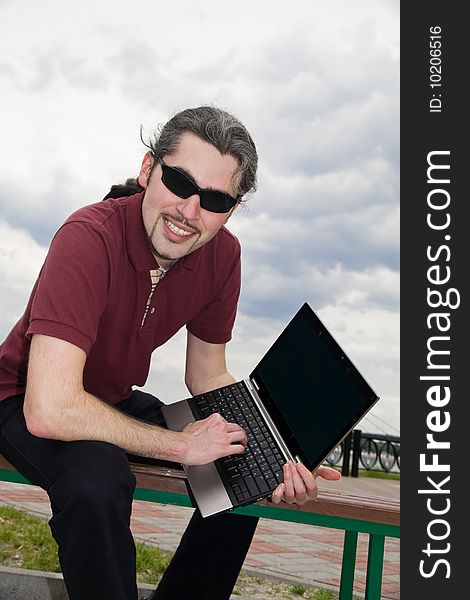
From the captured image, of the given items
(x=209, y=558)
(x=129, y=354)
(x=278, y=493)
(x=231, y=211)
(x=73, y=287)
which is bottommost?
(x=209, y=558)

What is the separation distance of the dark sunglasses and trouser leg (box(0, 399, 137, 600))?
0.97 metres

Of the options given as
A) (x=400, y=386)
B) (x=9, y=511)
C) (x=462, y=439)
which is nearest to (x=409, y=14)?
(x=400, y=386)

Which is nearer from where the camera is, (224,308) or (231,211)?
(231,211)

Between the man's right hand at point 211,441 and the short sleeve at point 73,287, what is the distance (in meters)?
0.45

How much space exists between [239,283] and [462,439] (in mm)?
1165

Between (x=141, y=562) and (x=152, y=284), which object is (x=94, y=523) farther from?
(x=141, y=562)

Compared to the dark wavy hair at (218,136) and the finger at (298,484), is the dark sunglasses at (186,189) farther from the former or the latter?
the finger at (298,484)

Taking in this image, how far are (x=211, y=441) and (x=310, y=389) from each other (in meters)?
0.44

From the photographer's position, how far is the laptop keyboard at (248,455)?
239 cm

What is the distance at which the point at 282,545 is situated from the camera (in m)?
5.74

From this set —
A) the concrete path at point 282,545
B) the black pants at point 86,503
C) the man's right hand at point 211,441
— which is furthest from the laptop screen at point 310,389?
the concrete path at point 282,545

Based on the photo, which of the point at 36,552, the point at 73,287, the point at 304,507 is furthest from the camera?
the point at 36,552

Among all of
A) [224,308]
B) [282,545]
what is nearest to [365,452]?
[282,545]

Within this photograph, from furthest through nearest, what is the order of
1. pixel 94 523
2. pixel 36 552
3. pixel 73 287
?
pixel 36 552 → pixel 73 287 → pixel 94 523
